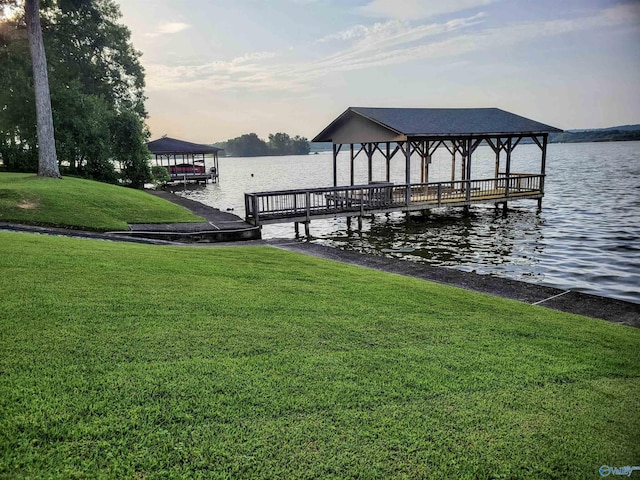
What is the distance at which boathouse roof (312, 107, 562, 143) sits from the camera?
934 inches

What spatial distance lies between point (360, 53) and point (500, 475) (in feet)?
138

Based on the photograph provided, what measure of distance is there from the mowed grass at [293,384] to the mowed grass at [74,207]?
8.44 metres

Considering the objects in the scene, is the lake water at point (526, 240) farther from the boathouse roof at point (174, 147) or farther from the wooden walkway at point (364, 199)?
the boathouse roof at point (174, 147)

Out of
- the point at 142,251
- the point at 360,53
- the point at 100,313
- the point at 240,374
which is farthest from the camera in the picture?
the point at 360,53

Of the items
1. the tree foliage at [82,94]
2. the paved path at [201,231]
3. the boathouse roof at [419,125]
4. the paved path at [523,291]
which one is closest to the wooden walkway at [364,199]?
the paved path at [201,231]

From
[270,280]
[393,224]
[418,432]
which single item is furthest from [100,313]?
[393,224]

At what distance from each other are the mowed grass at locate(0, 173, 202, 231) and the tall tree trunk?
1.09 metres

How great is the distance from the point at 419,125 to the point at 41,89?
743 inches

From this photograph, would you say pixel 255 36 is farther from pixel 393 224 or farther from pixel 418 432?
pixel 418 432

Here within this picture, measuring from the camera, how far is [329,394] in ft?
14.4

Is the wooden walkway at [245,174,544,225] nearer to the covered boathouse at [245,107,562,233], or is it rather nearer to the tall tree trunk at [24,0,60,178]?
the covered boathouse at [245,107,562,233]

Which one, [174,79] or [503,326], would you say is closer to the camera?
[503,326]

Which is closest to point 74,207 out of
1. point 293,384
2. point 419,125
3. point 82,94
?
point 293,384

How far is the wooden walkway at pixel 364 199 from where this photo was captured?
65.0 ft
